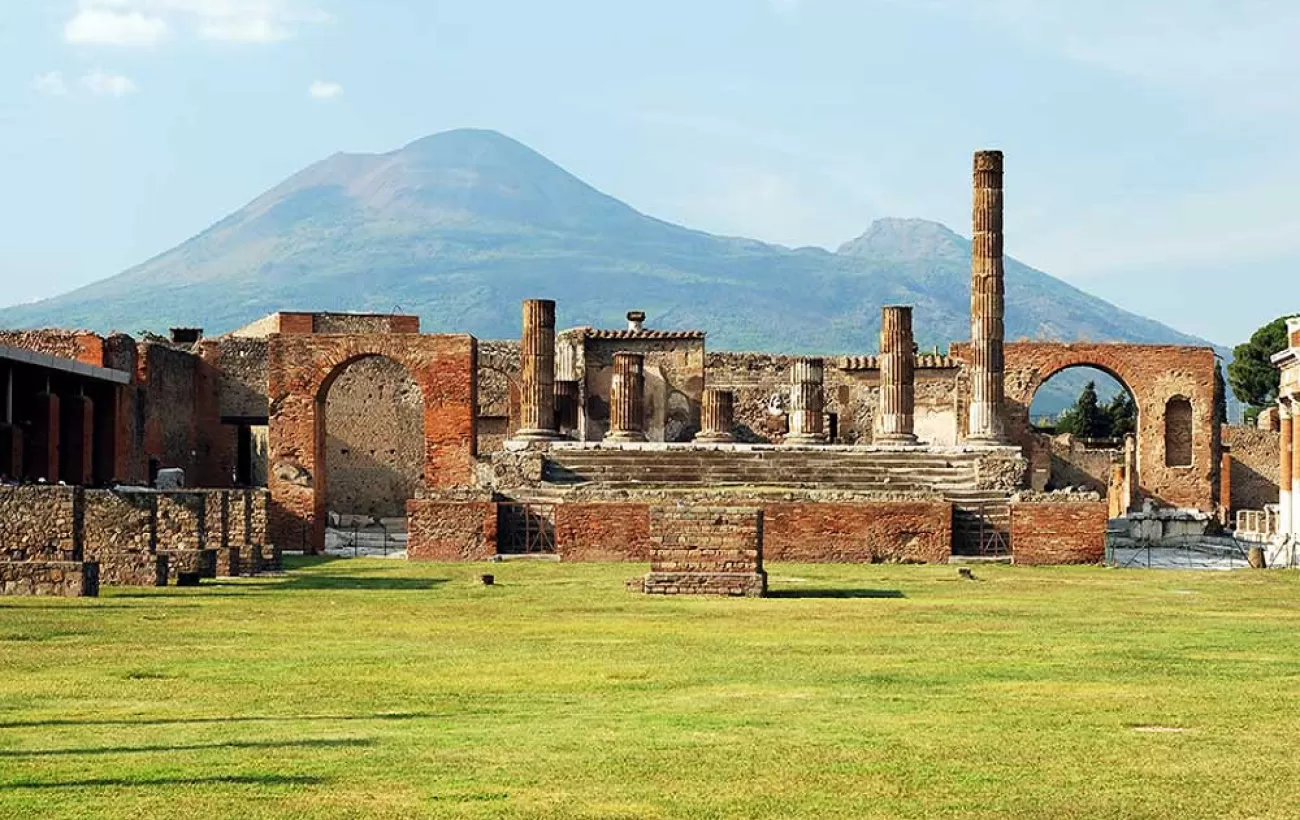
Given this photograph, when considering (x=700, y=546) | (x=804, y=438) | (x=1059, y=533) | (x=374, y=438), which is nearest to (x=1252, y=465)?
(x=804, y=438)

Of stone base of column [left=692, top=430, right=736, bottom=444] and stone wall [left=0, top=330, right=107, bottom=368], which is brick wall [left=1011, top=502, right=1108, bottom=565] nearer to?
stone base of column [left=692, top=430, right=736, bottom=444]

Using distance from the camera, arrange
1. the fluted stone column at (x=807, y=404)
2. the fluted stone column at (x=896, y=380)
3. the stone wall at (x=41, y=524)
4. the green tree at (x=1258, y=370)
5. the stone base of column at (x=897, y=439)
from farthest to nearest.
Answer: the green tree at (x=1258, y=370)
the fluted stone column at (x=807, y=404)
the fluted stone column at (x=896, y=380)
the stone base of column at (x=897, y=439)
the stone wall at (x=41, y=524)

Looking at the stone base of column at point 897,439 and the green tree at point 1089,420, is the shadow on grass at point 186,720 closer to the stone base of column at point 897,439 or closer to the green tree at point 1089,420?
the stone base of column at point 897,439

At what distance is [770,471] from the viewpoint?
37.8 meters

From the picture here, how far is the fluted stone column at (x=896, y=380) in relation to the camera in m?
44.1

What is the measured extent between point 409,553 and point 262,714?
22449 millimetres

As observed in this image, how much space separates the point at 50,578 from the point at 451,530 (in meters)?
12.4

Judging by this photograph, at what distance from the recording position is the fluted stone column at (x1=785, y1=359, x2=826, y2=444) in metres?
45.6

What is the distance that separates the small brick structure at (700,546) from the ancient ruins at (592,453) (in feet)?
0.10

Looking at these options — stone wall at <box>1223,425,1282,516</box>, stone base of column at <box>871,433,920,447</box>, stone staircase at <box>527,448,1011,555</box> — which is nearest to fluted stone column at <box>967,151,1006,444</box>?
stone base of column at <box>871,433,920,447</box>

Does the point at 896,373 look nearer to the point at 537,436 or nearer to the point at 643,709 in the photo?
the point at 537,436

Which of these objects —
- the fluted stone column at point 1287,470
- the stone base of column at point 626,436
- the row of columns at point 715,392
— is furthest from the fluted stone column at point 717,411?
the fluted stone column at point 1287,470

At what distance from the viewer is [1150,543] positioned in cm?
4219

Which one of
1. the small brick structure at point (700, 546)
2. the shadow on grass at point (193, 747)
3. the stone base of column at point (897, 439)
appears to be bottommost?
the shadow on grass at point (193, 747)
